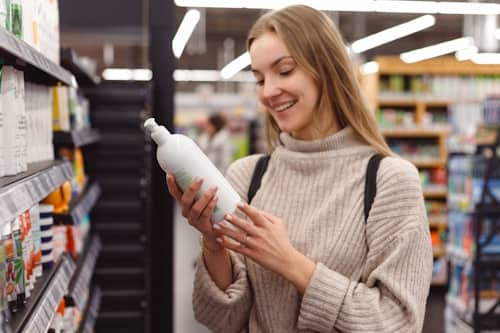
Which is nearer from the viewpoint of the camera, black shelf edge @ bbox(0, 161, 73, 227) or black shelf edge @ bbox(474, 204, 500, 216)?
black shelf edge @ bbox(0, 161, 73, 227)

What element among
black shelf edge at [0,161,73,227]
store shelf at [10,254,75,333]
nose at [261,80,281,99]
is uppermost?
nose at [261,80,281,99]

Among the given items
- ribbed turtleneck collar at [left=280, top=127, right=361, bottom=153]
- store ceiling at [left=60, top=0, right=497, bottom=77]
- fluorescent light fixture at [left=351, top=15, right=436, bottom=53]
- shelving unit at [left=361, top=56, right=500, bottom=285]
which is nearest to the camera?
ribbed turtleneck collar at [left=280, top=127, right=361, bottom=153]

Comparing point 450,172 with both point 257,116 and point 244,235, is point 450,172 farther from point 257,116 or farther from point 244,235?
point 257,116

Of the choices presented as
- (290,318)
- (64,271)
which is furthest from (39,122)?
(290,318)

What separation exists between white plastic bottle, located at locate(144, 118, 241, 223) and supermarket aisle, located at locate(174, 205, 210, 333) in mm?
3615

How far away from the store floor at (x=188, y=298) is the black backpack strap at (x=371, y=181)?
3422mm

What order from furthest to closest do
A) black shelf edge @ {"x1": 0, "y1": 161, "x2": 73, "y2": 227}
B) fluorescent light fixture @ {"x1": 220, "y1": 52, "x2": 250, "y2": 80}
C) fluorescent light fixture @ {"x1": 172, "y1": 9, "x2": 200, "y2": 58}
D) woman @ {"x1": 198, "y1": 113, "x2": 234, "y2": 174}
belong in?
fluorescent light fixture @ {"x1": 220, "y1": 52, "x2": 250, "y2": 80}
woman @ {"x1": 198, "y1": 113, "x2": 234, "y2": 174}
fluorescent light fixture @ {"x1": 172, "y1": 9, "x2": 200, "y2": 58}
black shelf edge @ {"x1": 0, "y1": 161, "x2": 73, "y2": 227}

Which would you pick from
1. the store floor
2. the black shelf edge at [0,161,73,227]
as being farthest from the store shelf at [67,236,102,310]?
the store floor

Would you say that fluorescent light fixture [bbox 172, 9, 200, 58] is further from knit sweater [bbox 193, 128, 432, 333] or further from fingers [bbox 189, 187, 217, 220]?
fingers [bbox 189, 187, 217, 220]

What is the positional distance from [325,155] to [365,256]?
0.32 meters

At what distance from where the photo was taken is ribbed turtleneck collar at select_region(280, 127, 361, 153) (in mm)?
1903

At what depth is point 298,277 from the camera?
5.51ft

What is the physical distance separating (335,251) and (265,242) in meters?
0.24

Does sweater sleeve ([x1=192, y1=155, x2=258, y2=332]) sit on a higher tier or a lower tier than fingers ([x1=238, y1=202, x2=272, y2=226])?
lower
